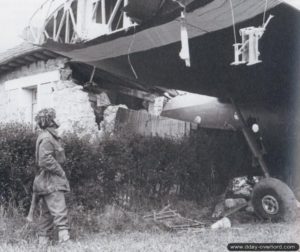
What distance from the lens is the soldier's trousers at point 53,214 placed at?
254 inches

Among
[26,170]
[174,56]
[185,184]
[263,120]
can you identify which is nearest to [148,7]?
[174,56]

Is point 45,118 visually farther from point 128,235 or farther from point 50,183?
point 128,235

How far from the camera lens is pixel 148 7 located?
311 inches

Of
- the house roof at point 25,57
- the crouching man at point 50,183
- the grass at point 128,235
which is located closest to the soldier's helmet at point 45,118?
the crouching man at point 50,183

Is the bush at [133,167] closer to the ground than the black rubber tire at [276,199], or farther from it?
farther from it

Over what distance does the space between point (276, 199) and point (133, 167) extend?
2.69 metres

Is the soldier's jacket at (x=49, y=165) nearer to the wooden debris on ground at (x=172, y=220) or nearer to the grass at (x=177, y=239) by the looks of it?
the grass at (x=177, y=239)

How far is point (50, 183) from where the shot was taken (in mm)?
6598

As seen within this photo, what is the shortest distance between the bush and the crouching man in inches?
34.7

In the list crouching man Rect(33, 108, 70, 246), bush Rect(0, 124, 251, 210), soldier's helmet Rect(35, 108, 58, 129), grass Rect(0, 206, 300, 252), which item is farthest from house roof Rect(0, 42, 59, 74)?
crouching man Rect(33, 108, 70, 246)

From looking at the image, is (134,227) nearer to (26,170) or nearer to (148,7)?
(26,170)

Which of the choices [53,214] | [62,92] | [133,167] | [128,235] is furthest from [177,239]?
[62,92]

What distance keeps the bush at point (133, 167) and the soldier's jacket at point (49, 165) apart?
889 mm

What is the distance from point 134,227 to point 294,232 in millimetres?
2556
